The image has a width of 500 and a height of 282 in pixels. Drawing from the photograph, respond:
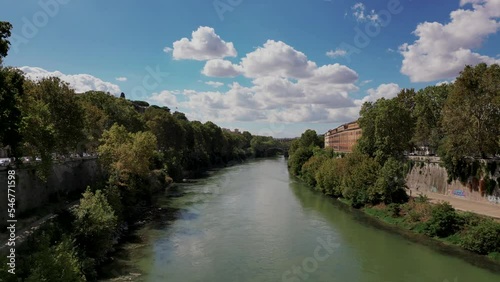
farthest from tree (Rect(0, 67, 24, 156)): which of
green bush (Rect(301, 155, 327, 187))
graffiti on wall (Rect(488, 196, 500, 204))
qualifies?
green bush (Rect(301, 155, 327, 187))

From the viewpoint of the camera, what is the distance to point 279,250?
2242 cm

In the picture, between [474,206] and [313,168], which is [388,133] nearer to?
[313,168]

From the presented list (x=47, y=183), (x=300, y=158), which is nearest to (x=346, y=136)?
(x=300, y=158)

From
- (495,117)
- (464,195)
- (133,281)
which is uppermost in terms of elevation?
(495,117)

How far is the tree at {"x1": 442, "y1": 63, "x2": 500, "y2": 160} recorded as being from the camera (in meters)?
29.5

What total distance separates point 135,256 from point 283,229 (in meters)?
10.7

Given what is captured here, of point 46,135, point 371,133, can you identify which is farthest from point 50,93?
point 371,133

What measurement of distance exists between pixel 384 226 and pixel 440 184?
33.3ft

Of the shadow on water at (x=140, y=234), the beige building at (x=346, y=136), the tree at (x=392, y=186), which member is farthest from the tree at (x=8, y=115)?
the beige building at (x=346, y=136)

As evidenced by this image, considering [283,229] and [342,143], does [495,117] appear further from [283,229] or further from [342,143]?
[342,143]

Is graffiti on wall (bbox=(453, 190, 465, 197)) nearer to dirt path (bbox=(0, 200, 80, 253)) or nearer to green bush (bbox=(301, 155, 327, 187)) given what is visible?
green bush (bbox=(301, 155, 327, 187))

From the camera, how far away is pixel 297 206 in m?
37.1

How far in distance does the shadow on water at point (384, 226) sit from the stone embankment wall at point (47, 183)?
797 inches

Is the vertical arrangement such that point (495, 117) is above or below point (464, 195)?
above
